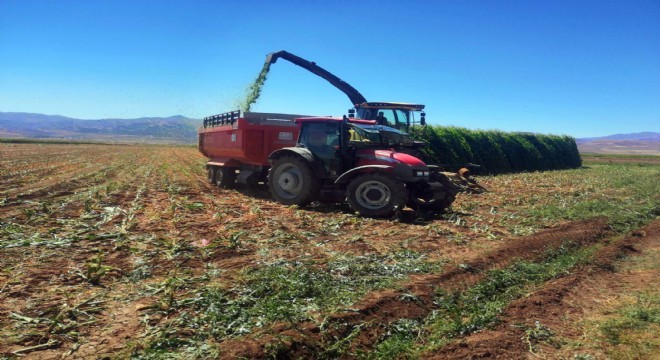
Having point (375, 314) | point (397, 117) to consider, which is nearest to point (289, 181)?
point (397, 117)

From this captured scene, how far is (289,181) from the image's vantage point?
1054 cm

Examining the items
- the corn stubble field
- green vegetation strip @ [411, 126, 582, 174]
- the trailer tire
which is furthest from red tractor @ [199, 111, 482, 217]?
green vegetation strip @ [411, 126, 582, 174]

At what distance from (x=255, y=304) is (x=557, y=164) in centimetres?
3433

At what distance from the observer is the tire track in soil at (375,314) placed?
10.9 feet

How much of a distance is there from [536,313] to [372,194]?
16.7ft

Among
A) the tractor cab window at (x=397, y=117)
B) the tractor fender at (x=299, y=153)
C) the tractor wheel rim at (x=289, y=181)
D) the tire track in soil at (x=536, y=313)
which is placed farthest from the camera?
the tractor cab window at (x=397, y=117)

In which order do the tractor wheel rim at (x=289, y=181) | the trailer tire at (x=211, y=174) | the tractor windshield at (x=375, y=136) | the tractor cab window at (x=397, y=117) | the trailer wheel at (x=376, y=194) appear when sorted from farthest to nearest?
the tractor cab window at (x=397, y=117) < the trailer tire at (x=211, y=174) < the tractor wheel rim at (x=289, y=181) < the tractor windshield at (x=375, y=136) < the trailer wheel at (x=376, y=194)

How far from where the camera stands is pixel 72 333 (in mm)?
3430

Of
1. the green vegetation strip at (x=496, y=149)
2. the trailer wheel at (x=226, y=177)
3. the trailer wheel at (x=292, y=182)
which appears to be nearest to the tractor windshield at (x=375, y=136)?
the trailer wheel at (x=292, y=182)

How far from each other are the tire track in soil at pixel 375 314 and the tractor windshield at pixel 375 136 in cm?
418

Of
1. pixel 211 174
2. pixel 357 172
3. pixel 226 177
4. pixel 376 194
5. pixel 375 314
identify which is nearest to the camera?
pixel 375 314

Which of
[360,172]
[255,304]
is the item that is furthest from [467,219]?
A: [255,304]

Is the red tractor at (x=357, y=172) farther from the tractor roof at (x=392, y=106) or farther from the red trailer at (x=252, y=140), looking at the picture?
the tractor roof at (x=392, y=106)

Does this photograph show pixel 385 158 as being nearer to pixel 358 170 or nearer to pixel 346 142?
pixel 358 170
